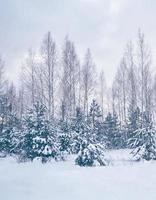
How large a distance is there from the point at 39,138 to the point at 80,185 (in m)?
9.40

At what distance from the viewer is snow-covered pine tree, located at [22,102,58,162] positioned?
18500 mm

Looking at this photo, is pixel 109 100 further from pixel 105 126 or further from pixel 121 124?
pixel 105 126

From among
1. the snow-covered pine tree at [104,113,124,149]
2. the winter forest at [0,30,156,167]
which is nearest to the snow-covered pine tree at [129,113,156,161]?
the winter forest at [0,30,156,167]

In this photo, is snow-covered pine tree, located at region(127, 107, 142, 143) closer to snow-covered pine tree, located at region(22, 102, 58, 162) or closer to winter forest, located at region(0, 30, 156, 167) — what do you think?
winter forest, located at region(0, 30, 156, 167)

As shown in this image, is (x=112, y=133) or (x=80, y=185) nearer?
(x=80, y=185)

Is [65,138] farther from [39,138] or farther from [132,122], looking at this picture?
[132,122]

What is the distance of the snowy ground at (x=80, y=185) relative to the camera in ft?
26.4

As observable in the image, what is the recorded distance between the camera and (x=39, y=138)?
1855 cm

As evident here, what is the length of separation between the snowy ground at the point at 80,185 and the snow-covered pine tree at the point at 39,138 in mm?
5804

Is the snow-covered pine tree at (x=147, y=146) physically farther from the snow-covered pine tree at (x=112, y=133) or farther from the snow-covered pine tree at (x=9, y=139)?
the snow-covered pine tree at (x=112, y=133)

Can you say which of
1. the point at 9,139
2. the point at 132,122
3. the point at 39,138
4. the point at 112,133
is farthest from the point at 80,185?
the point at 132,122

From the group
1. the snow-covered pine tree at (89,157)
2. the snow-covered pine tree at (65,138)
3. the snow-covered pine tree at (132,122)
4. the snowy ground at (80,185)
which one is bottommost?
the snowy ground at (80,185)

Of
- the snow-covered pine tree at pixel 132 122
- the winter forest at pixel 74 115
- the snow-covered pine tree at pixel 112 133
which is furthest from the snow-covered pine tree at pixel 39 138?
the snow-covered pine tree at pixel 112 133

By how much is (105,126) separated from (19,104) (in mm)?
15292
